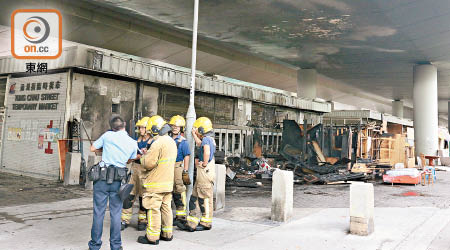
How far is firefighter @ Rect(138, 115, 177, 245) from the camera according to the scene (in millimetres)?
5480

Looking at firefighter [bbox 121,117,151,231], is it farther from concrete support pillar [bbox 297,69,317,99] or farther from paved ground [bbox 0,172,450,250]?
concrete support pillar [bbox 297,69,317,99]

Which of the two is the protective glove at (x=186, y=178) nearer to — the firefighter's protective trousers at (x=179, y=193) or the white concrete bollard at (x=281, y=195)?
the firefighter's protective trousers at (x=179, y=193)

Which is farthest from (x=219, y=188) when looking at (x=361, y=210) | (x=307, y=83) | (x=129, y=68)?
(x=307, y=83)

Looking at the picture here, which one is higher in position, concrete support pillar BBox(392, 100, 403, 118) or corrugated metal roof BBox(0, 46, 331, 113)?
concrete support pillar BBox(392, 100, 403, 118)

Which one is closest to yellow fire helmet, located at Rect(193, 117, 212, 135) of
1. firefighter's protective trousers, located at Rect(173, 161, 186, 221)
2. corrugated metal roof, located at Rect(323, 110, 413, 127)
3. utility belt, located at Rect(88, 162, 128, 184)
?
firefighter's protective trousers, located at Rect(173, 161, 186, 221)

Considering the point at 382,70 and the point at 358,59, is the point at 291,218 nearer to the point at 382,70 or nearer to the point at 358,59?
the point at 358,59

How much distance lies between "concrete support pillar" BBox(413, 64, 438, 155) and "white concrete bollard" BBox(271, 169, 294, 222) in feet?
81.1

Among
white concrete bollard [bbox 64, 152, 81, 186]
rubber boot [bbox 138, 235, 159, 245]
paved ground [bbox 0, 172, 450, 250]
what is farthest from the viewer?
white concrete bollard [bbox 64, 152, 81, 186]

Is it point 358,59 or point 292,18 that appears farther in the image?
point 358,59

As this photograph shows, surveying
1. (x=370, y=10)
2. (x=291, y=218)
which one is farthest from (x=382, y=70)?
(x=291, y=218)

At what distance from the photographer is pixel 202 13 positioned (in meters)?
18.7

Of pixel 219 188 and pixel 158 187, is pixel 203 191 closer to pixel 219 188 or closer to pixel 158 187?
pixel 158 187

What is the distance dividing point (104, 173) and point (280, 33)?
18868 millimetres

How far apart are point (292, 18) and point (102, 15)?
11758 mm
